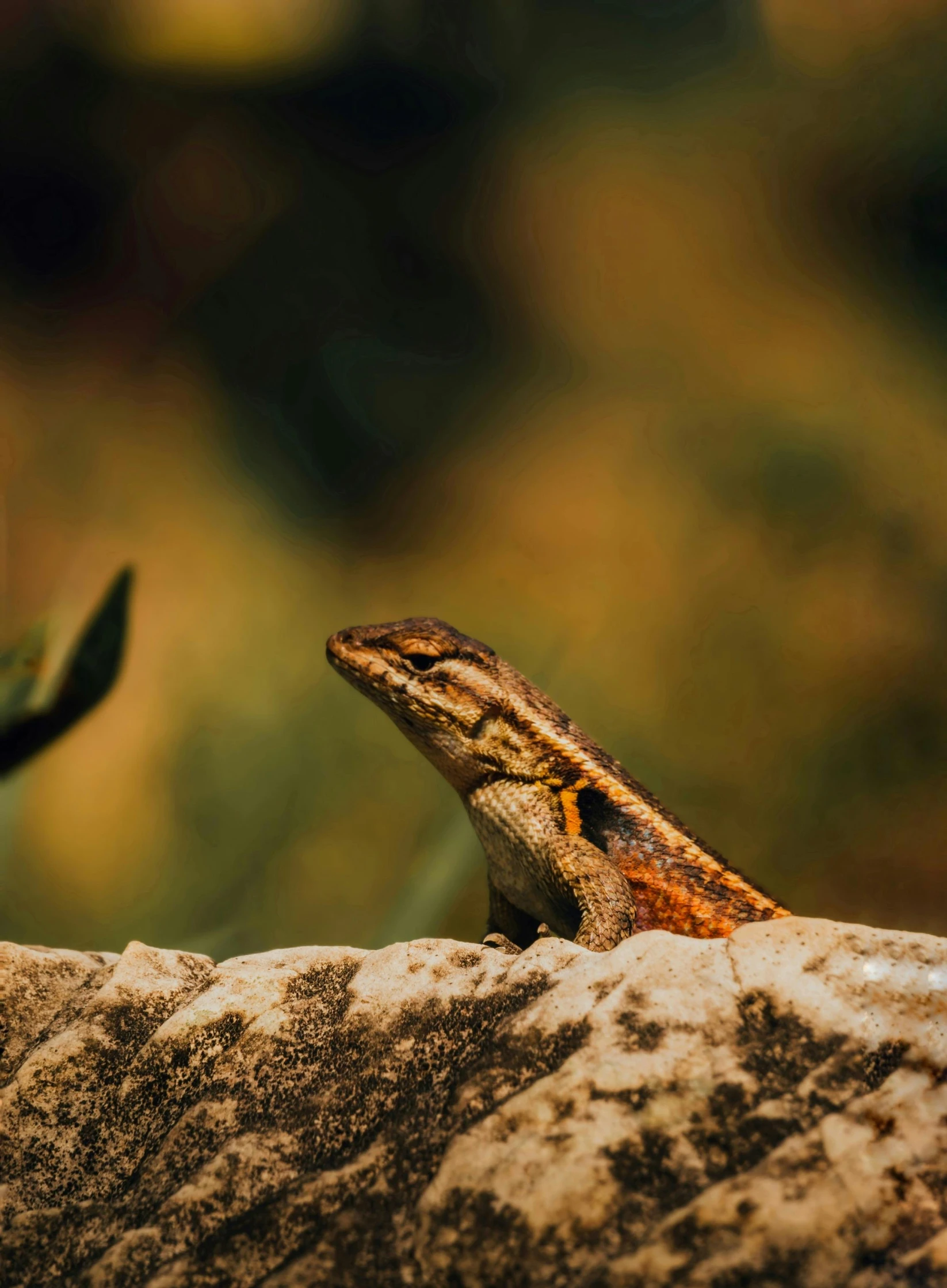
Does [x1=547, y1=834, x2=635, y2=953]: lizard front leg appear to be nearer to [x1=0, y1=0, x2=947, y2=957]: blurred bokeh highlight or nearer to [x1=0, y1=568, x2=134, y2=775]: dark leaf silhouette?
[x1=0, y1=0, x2=947, y2=957]: blurred bokeh highlight

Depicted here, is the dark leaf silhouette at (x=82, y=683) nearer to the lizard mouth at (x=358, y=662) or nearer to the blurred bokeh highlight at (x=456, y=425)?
the blurred bokeh highlight at (x=456, y=425)

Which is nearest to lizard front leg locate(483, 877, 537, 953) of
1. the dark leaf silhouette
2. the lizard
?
the lizard

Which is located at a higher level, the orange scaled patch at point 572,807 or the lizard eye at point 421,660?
the lizard eye at point 421,660

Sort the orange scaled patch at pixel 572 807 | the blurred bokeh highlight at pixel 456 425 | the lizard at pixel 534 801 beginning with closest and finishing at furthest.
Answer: the lizard at pixel 534 801, the orange scaled patch at pixel 572 807, the blurred bokeh highlight at pixel 456 425

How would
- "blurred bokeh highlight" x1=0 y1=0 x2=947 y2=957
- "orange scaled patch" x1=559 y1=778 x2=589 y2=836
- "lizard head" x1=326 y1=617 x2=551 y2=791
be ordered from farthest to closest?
1. "blurred bokeh highlight" x1=0 y1=0 x2=947 y2=957
2. "lizard head" x1=326 y1=617 x2=551 y2=791
3. "orange scaled patch" x1=559 y1=778 x2=589 y2=836

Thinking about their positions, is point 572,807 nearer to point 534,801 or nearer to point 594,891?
point 534,801

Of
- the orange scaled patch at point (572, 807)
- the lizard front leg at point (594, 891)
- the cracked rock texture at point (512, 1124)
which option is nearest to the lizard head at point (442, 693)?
the orange scaled patch at point (572, 807)

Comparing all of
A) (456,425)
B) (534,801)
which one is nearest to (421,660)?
(534,801)

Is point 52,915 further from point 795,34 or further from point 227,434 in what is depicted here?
point 795,34
